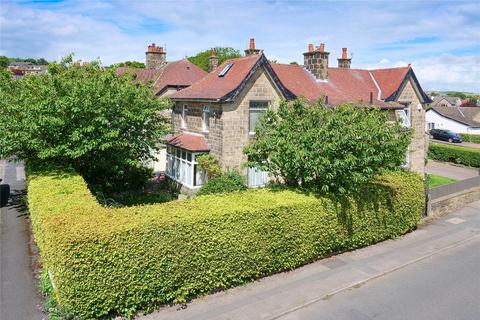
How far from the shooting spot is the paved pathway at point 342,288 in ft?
35.8

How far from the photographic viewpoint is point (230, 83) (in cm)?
2198

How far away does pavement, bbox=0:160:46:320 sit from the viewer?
10656 mm

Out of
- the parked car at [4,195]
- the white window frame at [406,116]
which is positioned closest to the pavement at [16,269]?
the parked car at [4,195]

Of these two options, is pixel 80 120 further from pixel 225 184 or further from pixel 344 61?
pixel 344 61

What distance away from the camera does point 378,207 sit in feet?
52.4

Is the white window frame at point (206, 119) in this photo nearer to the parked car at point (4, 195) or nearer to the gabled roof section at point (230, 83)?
the gabled roof section at point (230, 83)

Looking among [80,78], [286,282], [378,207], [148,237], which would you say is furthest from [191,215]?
[80,78]

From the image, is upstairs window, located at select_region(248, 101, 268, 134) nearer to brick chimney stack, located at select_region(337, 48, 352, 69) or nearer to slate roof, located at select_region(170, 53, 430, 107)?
slate roof, located at select_region(170, 53, 430, 107)

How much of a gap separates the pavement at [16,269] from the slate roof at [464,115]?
6069cm

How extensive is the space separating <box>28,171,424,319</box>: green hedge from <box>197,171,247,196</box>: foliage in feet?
18.2

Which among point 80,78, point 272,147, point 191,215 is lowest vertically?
point 191,215

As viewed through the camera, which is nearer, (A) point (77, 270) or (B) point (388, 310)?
(A) point (77, 270)

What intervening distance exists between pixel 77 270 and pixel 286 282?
6.31m

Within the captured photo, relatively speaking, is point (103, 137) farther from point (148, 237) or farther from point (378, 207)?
point (378, 207)
